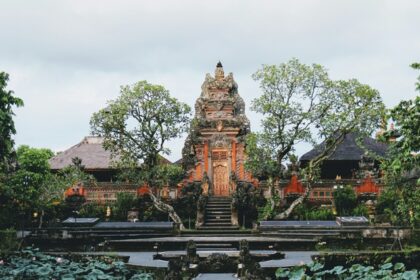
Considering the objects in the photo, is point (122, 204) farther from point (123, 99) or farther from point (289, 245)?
point (289, 245)

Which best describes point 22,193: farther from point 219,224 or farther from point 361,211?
point 361,211

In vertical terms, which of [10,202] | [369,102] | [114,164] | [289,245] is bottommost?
[289,245]

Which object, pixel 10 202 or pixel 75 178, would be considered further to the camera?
pixel 75 178

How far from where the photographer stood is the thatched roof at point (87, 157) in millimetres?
37281

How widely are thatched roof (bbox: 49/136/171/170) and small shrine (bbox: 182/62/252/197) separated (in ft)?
16.2

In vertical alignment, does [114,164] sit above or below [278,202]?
above

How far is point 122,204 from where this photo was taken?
103 feet

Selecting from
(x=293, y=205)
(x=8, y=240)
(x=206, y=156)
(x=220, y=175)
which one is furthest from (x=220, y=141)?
(x=8, y=240)

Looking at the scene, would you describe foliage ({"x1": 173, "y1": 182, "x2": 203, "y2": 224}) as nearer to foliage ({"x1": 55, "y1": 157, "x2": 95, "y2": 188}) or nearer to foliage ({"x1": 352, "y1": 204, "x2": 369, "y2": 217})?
foliage ({"x1": 55, "y1": 157, "x2": 95, "y2": 188})

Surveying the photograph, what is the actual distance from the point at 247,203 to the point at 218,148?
438 centimetres

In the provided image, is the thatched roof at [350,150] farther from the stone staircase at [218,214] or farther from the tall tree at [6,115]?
the tall tree at [6,115]

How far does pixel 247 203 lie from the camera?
29625 millimetres

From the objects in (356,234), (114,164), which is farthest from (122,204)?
(356,234)

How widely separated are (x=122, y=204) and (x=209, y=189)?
15.3 ft
